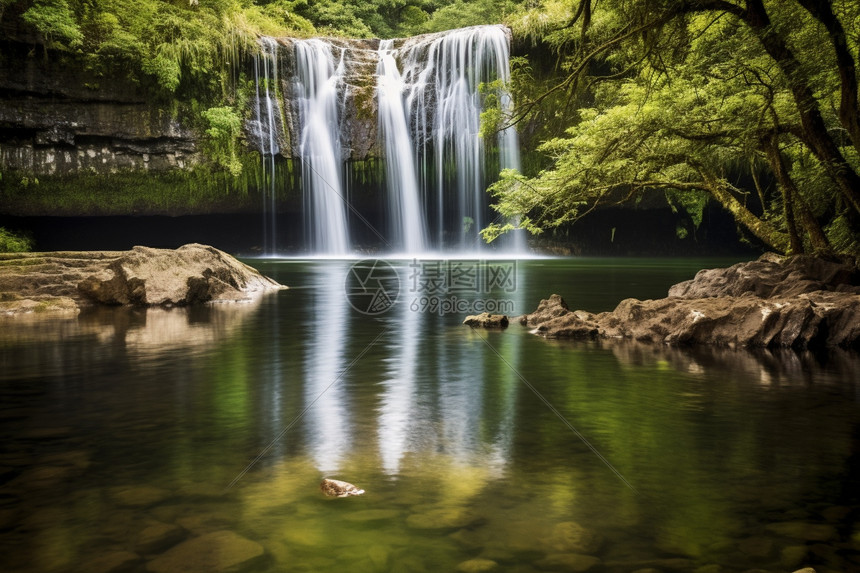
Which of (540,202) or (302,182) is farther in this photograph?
(302,182)

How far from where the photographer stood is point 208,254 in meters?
16.1

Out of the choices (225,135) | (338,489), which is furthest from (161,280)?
(225,135)

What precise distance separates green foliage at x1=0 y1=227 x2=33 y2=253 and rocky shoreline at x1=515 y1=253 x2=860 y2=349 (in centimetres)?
2391

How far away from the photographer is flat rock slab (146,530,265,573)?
300cm

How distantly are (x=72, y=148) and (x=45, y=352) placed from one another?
21870 mm

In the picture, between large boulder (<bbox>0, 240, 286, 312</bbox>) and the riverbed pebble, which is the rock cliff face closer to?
large boulder (<bbox>0, 240, 286, 312</bbox>)

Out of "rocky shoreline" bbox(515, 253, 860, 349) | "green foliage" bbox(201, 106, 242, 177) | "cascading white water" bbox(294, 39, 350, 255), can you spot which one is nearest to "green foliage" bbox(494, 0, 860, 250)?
"rocky shoreline" bbox(515, 253, 860, 349)

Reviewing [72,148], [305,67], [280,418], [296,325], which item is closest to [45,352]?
[296,325]

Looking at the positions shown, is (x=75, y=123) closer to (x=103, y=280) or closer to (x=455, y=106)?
A: (x=455, y=106)

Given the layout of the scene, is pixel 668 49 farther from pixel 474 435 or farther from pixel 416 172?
pixel 416 172

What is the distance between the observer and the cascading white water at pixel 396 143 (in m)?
31.0

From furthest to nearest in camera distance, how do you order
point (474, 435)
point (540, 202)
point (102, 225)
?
1. point (102, 225)
2. point (540, 202)
3. point (474, 435)
